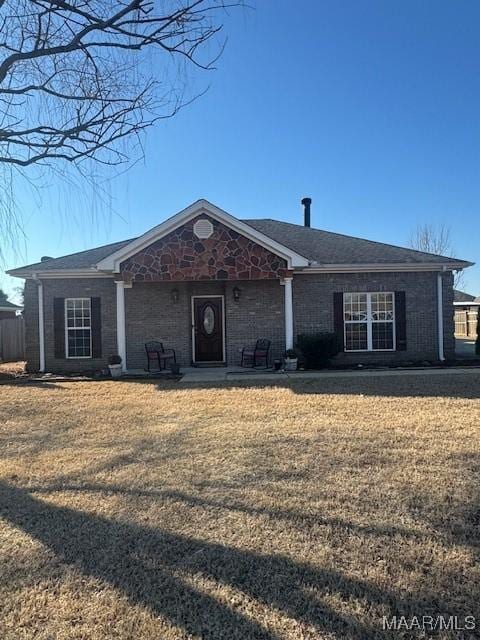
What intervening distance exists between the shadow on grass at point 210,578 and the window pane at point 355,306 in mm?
11177

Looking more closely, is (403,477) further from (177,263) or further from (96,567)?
(177,263)

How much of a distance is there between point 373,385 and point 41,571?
7976mm

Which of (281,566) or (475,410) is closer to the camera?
(281,566)

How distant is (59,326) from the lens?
44.7 feet

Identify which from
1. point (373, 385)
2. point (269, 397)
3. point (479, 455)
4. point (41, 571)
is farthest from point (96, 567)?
point (373, 385)

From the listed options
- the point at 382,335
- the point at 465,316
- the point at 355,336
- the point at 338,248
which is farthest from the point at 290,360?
the point at 465,316

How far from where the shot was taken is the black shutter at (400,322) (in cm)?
1380

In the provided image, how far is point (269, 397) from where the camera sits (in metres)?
8.72

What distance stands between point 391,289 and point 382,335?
4.64ft

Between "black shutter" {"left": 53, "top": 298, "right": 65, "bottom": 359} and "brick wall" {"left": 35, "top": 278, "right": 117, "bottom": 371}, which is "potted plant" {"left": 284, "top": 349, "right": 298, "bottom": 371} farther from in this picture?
"black shutter" {"left": 53, "top": 298, "right": 65, "bottom": 359}

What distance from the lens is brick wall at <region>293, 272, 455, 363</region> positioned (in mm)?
13664

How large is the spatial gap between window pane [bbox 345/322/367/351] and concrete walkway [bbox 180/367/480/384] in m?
1.63

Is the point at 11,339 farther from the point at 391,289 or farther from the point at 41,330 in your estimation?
the point at 391,289

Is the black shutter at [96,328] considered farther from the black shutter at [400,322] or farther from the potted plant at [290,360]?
the black shutter at [400,322]
